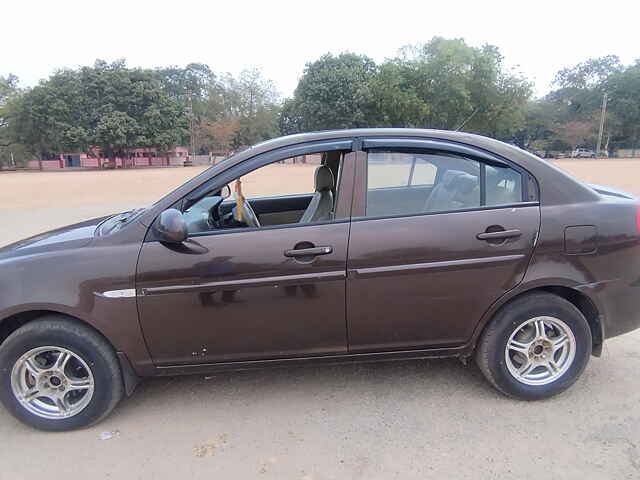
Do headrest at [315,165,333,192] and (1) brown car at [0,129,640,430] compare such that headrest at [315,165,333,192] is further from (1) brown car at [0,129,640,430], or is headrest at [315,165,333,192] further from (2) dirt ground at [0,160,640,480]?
(2) dirt ground at [0,160,640,480]

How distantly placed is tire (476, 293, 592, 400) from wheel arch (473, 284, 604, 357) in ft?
0.12

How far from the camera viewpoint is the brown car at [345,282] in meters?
2.49

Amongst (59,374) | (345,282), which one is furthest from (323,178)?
(59,374)

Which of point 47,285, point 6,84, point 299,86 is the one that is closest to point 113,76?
point 6,84

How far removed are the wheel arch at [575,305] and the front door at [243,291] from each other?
91 centimetres

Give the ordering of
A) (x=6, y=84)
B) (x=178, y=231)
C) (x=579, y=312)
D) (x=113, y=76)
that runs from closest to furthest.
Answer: (x=178, y=231)
(x=579, y=312)
(x=113, y=76)
(x=6, y=84)

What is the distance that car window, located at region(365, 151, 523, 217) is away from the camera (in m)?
2.71

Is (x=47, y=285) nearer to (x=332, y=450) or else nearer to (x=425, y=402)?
(x=332, y=450)

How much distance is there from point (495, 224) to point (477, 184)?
33cm

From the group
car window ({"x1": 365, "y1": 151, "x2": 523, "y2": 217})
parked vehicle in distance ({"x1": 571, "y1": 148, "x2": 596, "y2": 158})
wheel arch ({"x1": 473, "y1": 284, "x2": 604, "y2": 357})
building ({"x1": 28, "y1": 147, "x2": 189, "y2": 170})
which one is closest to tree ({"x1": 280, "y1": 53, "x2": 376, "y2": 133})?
building ({"x1": 28, "y1": 147, "x2": 189, "y2": 170})

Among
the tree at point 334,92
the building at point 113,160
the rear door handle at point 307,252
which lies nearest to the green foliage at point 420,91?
the tree at point 334,92

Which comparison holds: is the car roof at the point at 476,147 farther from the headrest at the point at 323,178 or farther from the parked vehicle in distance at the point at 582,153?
the parked vehicle in distance at the point at 582,153

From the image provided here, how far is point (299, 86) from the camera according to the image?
48.8 metres

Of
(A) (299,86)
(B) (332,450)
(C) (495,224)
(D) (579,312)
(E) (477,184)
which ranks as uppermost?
(A) (299,86)
